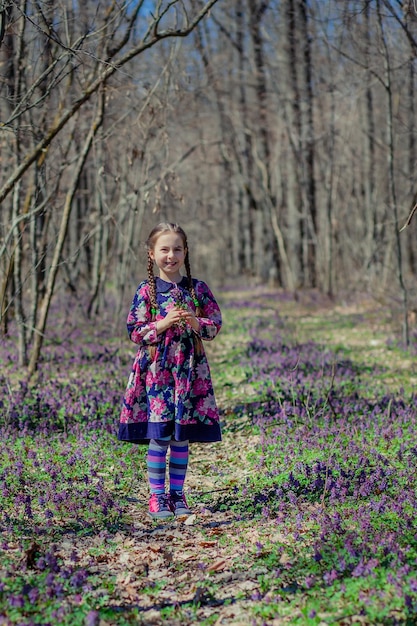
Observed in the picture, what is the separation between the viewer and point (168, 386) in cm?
515

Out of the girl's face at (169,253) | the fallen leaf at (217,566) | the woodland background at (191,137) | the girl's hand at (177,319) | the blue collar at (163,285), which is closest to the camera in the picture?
the fallen leaf at (217,566)

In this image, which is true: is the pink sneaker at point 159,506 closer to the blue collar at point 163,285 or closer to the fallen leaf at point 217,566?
the fallen leaf at point 217,566

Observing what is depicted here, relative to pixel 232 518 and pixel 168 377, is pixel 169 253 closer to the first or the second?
pixel 168 377

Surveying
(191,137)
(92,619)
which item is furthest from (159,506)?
(191,137)

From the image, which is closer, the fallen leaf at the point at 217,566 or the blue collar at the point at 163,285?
the fallen leaf at the point at 217,566

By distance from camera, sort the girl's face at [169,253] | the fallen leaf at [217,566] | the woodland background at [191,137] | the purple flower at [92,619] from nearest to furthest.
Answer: the purple flower at [92,619]
the fallen leaf at [217,566]
the girl's face at [169,253]
the woodland background at [191,137]

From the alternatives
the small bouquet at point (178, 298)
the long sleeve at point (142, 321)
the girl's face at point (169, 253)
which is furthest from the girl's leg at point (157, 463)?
the girl's face at point (169, 253)

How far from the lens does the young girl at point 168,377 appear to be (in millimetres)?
5117

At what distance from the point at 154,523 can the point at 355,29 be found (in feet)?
31.7

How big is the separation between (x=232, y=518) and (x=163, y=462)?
0.66 metres

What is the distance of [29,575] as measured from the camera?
13.0 ft

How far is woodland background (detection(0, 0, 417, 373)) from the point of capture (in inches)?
342

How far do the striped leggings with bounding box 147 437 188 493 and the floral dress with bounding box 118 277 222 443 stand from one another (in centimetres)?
9

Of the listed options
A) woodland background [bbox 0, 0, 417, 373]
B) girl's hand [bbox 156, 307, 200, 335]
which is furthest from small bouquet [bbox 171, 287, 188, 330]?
woodland background [bbox 0, 0, 417, 373]
